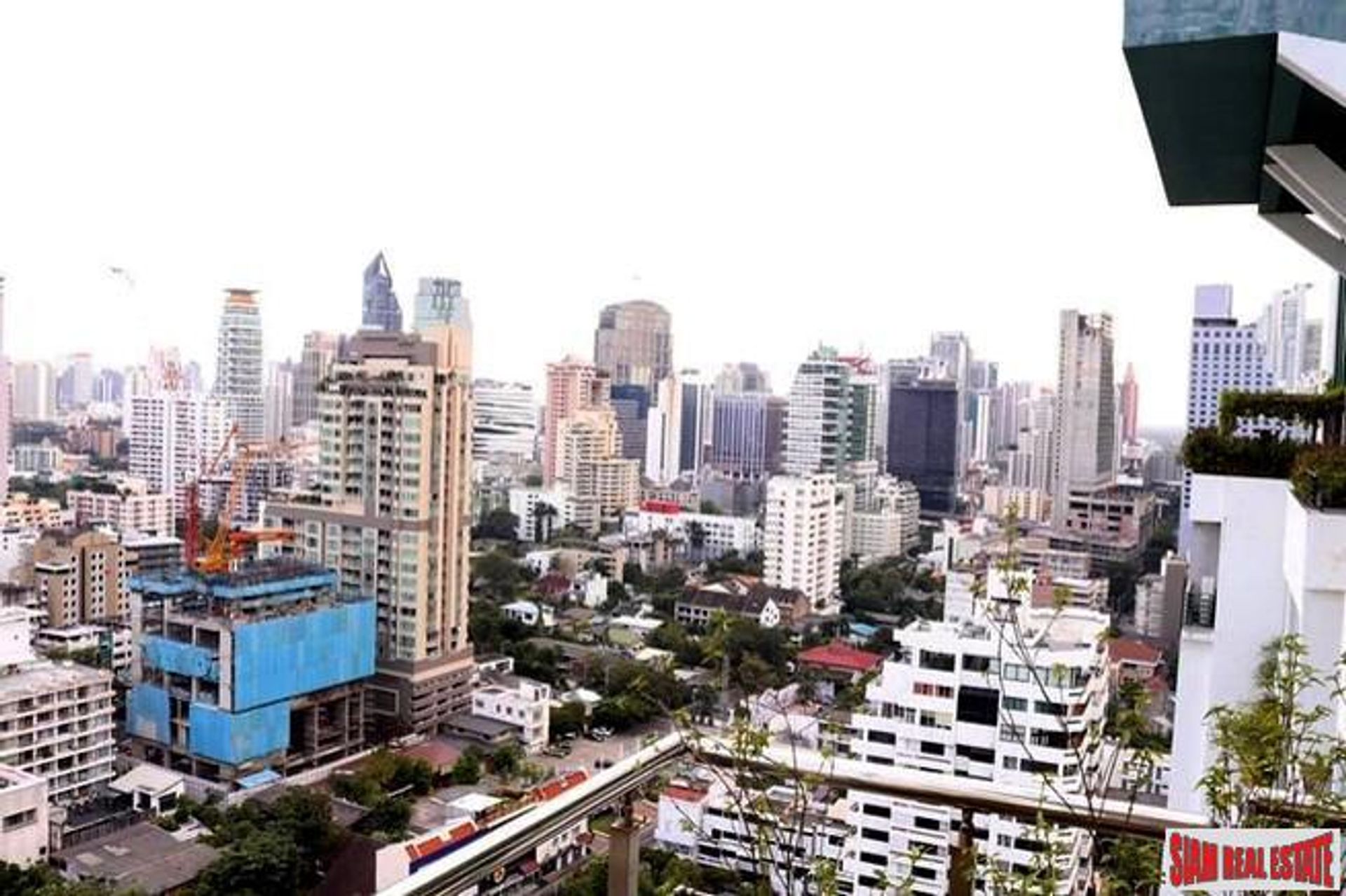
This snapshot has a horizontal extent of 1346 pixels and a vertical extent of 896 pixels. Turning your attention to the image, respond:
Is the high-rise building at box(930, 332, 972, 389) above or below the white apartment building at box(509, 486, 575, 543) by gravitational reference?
above

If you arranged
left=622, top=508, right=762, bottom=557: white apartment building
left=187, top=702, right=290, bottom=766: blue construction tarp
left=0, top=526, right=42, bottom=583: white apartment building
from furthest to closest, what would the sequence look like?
1. left=622, top=508, right=762, bottom=557: white apartment building
2. left=0, top=526, right=42, bottom=583: white apartment building
3. left=187, top=702, right=290, bottom=766: blue construction tarp

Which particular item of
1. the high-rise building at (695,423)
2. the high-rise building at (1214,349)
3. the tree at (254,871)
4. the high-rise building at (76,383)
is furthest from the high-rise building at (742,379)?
the tree at (254,871)

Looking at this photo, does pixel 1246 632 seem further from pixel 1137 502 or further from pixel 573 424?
pixel 573 424

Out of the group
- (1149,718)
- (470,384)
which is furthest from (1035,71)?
(470,384)

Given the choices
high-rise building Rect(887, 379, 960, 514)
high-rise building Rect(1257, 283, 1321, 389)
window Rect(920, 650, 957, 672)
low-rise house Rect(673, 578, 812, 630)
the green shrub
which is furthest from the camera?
high-rise building Rect(887, 379, 960, 514)

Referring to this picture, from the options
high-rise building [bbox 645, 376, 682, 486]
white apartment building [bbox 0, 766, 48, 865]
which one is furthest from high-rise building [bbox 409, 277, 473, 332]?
white apartment building [bbox 0, 766, 48, 865]

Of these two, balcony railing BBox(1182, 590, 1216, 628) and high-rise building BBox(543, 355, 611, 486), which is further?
high-rise building BBox(543, 355, 611, 486)

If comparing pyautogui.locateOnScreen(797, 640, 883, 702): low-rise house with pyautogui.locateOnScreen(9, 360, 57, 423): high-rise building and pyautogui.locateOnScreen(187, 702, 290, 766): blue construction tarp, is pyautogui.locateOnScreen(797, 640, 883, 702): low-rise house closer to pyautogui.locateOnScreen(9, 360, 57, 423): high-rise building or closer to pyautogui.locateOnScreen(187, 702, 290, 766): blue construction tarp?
pyautogui.locateOnScreen(187, 702, 290, 766): blue construction tarp
